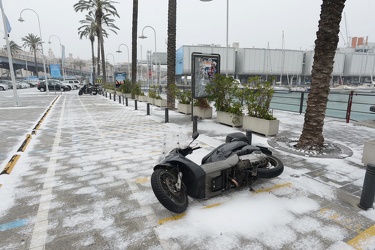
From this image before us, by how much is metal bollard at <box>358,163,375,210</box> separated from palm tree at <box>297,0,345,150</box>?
111 inches

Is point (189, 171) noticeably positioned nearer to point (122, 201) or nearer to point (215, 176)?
point (215, 176)

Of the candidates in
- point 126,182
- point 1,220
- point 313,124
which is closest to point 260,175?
point 126,182

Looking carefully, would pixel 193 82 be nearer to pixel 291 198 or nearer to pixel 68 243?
pixel 291 198

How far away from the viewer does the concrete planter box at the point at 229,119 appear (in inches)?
377

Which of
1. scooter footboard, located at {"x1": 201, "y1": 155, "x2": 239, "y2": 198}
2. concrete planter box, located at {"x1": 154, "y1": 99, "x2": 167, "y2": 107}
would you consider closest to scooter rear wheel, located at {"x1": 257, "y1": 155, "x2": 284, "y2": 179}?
scooter footboard, located at {"x1": 201, "y1": 155, "x2": 239, "y2": 198}

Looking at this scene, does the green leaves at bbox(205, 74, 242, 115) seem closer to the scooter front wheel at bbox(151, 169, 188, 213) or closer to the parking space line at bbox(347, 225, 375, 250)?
the scooter front wheel at bbox(151, 169, 188, 213)

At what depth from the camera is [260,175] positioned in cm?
431

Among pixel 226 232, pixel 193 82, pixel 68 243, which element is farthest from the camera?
pixel 193 82

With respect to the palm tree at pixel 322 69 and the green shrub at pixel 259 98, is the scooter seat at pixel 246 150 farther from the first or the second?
the green shrub at pixel 259 98

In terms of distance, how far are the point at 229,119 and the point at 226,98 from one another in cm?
103

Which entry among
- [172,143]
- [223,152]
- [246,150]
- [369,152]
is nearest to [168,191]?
[172,143]

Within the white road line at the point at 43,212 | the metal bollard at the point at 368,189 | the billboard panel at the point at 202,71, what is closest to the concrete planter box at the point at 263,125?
the billboard panel at the point at 202,71

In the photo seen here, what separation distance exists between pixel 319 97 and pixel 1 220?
23.2 feet

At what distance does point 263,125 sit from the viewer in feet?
26.9
